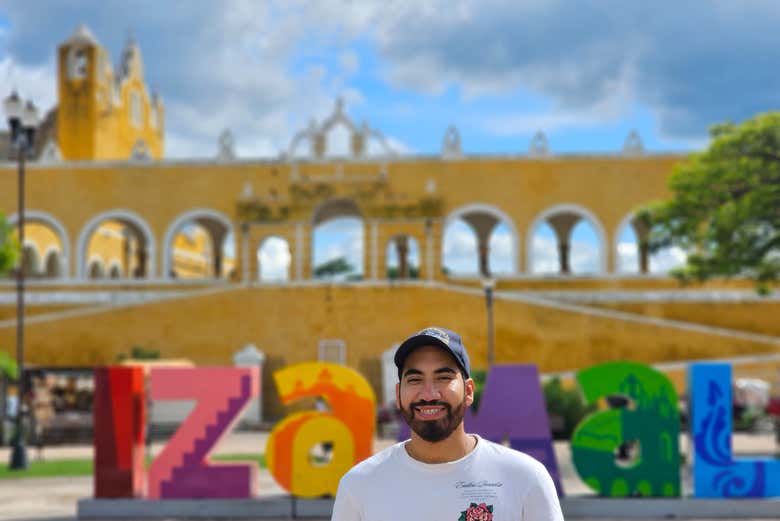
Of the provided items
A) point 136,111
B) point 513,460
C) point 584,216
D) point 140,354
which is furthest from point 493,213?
point 513,460

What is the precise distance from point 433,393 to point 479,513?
0.31 m

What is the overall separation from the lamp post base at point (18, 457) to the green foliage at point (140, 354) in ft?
33.6

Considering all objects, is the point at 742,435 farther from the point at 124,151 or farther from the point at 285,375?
the point at 124,151

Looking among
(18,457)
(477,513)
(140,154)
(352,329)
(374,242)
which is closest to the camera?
(477,513)

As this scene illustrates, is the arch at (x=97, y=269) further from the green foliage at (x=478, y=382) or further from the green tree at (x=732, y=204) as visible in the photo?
the green tree at (x=732, y=204)

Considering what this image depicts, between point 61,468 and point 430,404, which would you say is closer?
point 430,404

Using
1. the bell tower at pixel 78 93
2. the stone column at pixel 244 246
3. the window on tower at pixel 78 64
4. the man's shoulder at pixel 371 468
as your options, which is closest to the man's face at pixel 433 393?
the man's shoulder at pixel 371 468

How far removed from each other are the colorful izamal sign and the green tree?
645 centimetres

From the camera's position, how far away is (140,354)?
25391mm

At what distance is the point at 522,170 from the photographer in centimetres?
2986

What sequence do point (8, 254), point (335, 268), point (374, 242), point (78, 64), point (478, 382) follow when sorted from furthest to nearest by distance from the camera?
point (335, 268) → point (78, 64) → point (374, 242) → point (478, 382) → point (8, 254)

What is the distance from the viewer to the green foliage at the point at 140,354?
25391 millimetres

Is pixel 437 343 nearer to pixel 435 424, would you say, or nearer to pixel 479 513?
pixel 435 424

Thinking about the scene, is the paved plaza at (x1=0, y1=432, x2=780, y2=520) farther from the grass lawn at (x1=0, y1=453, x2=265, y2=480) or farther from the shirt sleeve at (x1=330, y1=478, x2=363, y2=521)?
the shirt sleeve at (x1=330, y1=478, x2=363, y2=521)
